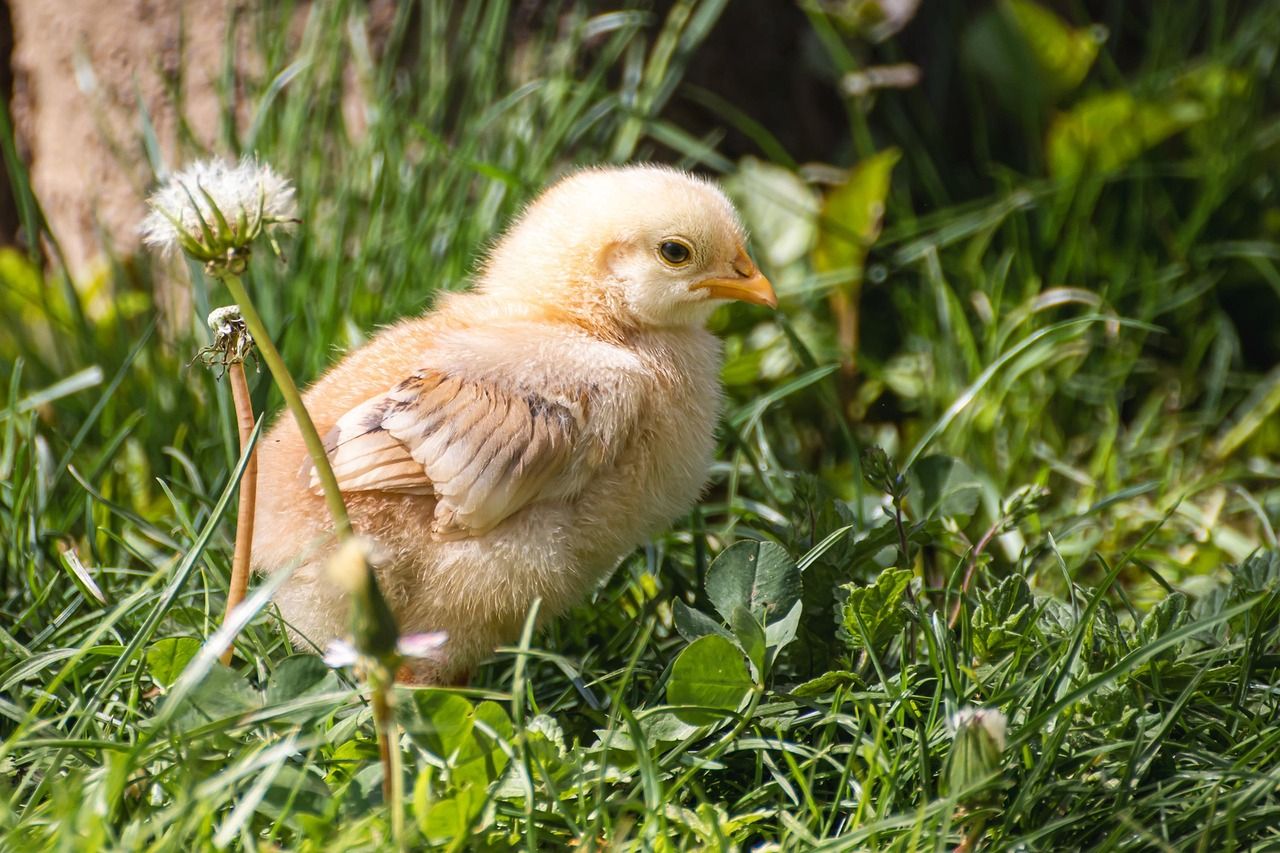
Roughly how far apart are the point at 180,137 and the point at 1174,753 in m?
2.81

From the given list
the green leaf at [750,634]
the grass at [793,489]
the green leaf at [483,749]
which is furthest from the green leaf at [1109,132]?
the green leaf at [483,749]

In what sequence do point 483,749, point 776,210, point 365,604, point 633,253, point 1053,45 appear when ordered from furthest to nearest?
point 1053,45 → point 776,210 → point 633,253 → point 483,749 → point 365,604

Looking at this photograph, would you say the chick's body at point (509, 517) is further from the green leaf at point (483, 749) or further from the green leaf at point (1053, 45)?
the green leaf at point (1053, 45)

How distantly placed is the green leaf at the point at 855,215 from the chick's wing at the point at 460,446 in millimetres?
1730

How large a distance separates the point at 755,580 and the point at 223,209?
42.2 inches

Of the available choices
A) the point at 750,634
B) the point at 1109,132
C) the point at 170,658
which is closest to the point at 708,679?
the point at 750,634

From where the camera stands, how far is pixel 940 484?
8.91 feet

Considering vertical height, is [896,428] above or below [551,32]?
below

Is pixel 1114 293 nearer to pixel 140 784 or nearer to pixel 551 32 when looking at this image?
pixel 551 32

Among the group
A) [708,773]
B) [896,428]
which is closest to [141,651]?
[708,773]

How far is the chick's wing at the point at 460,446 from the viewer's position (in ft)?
6.86

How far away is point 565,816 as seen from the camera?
6.18 ft

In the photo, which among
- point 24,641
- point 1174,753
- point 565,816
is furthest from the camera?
point 24,641

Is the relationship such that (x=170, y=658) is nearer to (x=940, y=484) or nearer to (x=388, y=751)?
(x=388, y=751)
